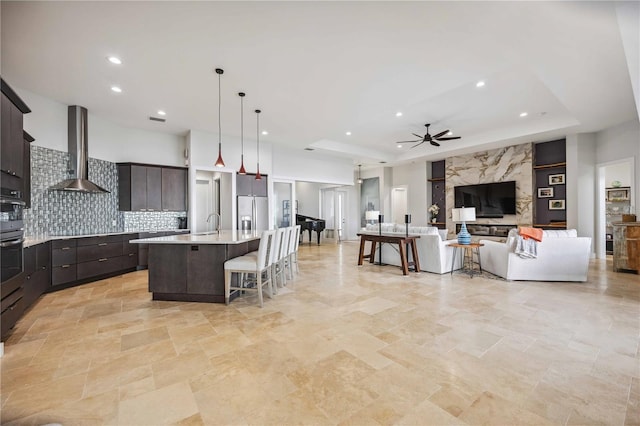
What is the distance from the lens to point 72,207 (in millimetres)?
5008

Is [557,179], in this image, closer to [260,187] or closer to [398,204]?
[398,204]

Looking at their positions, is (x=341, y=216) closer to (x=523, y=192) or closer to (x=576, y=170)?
(x=523, y=192)

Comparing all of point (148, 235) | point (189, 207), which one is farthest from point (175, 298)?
point (189, 207)

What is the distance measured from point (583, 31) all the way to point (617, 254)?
4612 mm

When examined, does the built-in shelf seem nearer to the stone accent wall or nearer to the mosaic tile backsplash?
the stone accent wall

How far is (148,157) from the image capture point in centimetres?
635

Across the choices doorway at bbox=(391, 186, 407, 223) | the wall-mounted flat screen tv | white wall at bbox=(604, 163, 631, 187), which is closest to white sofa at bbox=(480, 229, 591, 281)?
the wall-mounted flat screen tv

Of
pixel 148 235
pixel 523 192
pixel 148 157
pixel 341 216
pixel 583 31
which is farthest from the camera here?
pixel 341 216

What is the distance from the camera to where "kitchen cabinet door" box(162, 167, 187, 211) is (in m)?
6.19

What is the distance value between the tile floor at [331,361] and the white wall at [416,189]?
6493 mm

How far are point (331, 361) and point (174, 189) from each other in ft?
18.4

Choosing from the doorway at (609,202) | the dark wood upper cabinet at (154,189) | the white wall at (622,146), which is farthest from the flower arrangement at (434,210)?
the dark wood upper cabinet at (154,189)

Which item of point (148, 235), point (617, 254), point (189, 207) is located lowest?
point (617, 254)

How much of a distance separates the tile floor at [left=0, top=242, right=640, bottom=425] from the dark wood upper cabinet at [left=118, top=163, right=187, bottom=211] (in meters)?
2.51
